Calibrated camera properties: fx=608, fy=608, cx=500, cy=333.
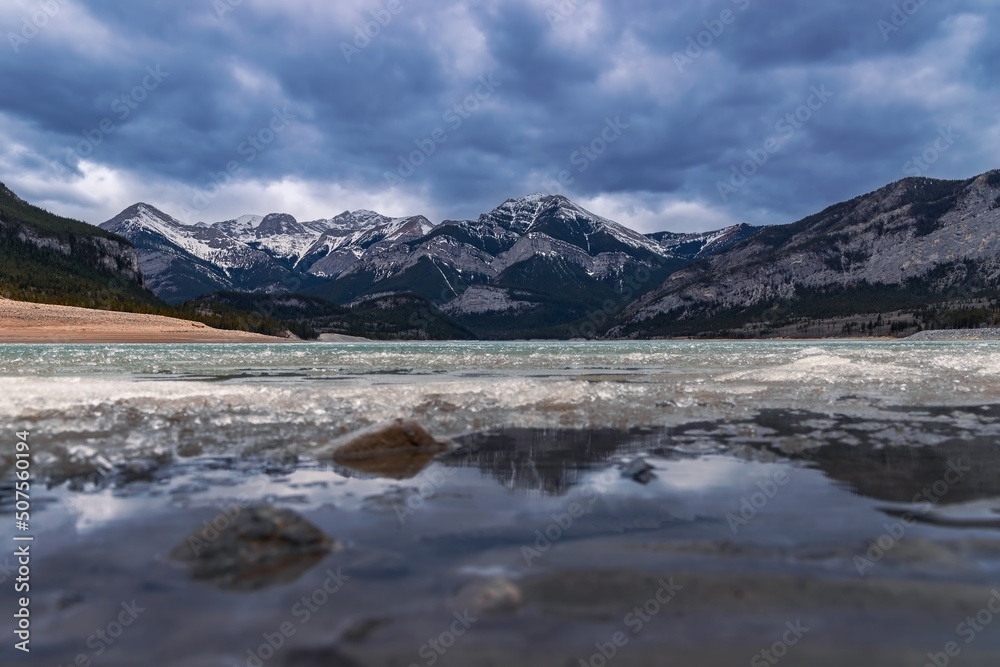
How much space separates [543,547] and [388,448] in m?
6.77

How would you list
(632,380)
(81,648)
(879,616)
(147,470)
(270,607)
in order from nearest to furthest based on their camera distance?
(81,648) → (879,616) → (270,607) → (147,470) → (632,380)

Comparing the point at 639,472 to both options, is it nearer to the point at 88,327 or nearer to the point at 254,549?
the point at 254,549

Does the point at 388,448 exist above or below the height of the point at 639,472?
below

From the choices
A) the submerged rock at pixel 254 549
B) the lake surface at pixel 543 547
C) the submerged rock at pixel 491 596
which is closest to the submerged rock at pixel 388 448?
the lake surface at pixel 543 547

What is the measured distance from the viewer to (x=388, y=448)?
13.2 meters

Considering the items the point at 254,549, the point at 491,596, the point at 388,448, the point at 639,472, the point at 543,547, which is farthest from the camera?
the point at 388,448

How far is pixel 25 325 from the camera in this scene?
13575 centimetres

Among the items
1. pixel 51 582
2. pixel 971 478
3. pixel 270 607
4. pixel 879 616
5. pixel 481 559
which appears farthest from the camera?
pixel 971 478

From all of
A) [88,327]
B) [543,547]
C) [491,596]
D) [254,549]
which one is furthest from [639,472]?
[88,327]

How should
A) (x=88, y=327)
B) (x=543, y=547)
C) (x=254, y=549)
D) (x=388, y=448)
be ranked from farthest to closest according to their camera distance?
(x=88, y=327) < (x=388, y=448) < (x=543, y=547) < (x=254, y=549)

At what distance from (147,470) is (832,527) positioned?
36.2 feet

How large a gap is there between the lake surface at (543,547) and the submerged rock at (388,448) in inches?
23.6

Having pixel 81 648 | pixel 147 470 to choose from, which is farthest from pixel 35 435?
pixel 81 648

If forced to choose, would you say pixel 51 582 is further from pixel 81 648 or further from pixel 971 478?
pixel 971 478
